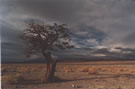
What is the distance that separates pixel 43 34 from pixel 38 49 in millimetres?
1611

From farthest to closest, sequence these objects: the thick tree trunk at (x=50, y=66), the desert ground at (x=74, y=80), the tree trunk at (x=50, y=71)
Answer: the tree trunk at (x=50, y=71) < the thick tree trunk at (x=50, y=66) < the desert ground at (x=74, y=80)

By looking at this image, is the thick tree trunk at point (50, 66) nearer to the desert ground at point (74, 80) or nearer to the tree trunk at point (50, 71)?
the tree trunk at point (50, 71)

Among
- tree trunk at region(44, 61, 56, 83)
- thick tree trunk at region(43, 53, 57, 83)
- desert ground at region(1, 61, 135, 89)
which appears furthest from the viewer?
tree trunk at region(44, 61, 56, 83)

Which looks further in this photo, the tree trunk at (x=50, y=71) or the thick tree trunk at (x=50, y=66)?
the tree trunk at (x=50, y=71)

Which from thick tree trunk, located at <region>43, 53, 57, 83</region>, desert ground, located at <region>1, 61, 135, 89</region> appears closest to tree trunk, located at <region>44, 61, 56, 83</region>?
thick tree trunk, located at <region>43, 53, 57, 83</region>

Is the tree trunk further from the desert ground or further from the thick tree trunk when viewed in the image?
the desert ground

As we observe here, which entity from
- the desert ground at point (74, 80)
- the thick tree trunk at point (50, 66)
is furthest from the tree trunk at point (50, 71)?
the desert ground at point (74, 80)

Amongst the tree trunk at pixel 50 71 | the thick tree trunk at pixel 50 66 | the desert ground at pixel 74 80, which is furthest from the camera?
the tree trunk at pixel 50 71

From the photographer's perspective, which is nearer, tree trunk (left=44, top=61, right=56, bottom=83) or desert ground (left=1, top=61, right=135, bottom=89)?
desert ground (left=1, top=61, right=135, bottom=89)

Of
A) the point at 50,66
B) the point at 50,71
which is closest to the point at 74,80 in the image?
the point at 50,71

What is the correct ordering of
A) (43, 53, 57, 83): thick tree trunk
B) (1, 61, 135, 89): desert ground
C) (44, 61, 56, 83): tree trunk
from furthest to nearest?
(44, 61, 56, 83): tree trunk
(43, 53, 57, 83): thick tree trunk
(1, 61, 135, 89): desert ground

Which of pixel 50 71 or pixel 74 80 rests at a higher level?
pixel 50 71

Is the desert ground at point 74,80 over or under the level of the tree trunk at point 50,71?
under

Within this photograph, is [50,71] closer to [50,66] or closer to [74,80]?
[50,66]
